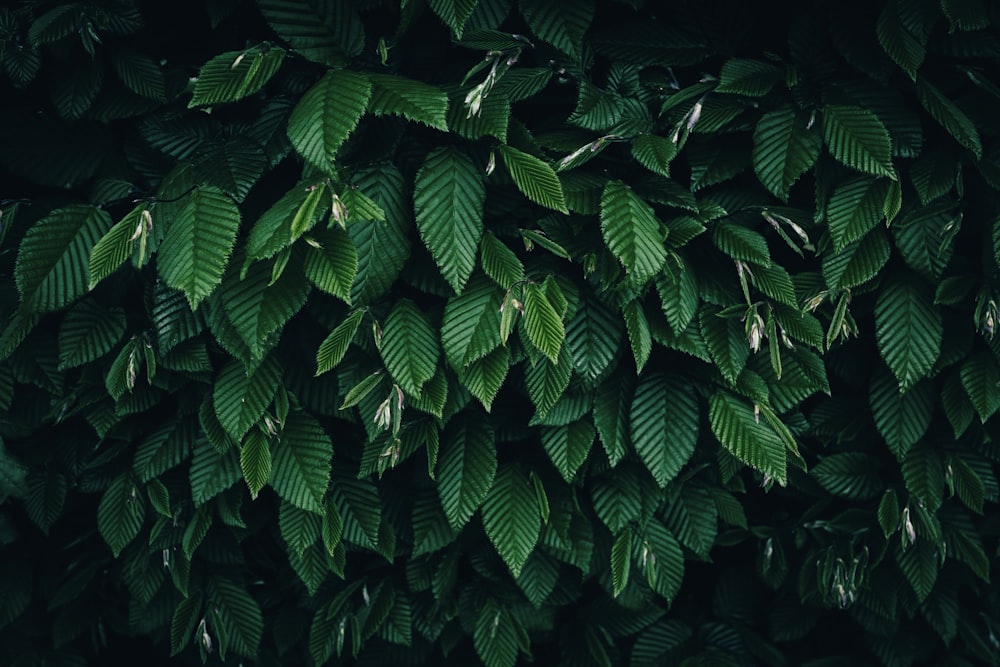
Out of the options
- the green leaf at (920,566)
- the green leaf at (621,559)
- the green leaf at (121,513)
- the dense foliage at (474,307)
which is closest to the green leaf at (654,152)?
the dense foliage at (474,307)

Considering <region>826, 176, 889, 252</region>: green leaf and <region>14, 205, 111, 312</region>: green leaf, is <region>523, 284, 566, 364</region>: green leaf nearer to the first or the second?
<region>826, 176, 889, 252</region>: green leaf

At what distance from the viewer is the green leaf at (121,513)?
2.03 metres

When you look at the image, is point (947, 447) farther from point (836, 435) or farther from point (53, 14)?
point (53, 14)

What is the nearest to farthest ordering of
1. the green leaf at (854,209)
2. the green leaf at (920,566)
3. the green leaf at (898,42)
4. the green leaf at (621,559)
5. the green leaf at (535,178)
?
the green leaf at (535,178), the green leaf at (898,42), the green leaf at (854,209), the green leaf at (621,559), the green leaf at (920,566)

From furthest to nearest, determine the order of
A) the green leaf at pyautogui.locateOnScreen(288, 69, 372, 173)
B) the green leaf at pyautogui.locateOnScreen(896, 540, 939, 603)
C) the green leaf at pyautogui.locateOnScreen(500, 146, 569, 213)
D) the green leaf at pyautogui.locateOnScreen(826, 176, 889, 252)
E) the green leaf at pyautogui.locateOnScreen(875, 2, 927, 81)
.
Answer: the green leaf at pyautogui.locateOnScreen(896, 540, 939, 603), the green leaf at pyautogui.locateOnScreen(826, 176, 889, 252), the green leaf at pyautogui.locateOnScreen(875, 2, 927, 81), the green leaf at pyautogui.locateOnScreen(500, 146, 569, 213), the green leaf at pyautogui.locateOnScreen(288, 69, 372, 173)

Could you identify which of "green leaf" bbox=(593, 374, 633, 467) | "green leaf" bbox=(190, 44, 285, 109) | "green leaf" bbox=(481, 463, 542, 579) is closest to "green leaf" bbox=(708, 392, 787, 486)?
"green leaf" bbox=(593, 374, 633, 467)

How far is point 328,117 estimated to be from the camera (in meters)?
1.52

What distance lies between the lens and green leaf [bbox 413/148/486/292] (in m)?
1.64

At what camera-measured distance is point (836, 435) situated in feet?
7.38

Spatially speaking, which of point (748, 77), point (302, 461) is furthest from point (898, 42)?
point (302, 461)

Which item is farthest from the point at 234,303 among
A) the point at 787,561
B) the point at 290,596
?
the point at 787,561

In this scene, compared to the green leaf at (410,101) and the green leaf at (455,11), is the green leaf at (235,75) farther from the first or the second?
the green leaf at (455,11)

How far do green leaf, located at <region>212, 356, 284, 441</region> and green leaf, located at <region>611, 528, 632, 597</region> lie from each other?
0.94 meters

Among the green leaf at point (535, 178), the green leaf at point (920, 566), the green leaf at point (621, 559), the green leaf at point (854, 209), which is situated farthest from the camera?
the green leaf at point (920, 566)
